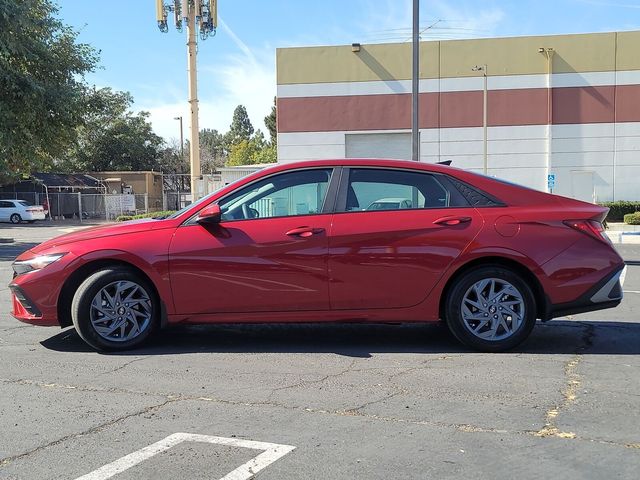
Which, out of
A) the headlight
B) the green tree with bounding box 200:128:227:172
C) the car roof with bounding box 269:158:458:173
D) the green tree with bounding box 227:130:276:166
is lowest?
the headlight

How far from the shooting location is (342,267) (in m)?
5.33

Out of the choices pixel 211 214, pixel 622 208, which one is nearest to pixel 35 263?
pixel 211 214

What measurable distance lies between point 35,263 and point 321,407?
120 inches

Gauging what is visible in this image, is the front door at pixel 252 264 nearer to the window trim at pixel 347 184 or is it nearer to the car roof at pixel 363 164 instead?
the window trim at pixel 347 184

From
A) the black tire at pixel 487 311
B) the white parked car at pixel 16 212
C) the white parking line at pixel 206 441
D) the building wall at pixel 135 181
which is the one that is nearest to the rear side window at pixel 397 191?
the black tire at pixel 487 311

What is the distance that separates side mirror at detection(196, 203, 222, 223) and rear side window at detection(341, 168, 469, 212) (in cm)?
112

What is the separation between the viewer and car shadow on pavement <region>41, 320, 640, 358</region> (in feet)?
18.4

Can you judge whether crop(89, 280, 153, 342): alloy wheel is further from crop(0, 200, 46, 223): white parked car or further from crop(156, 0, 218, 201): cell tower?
crop(0, 200, 46, 223): white parked car

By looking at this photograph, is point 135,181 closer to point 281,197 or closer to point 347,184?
point 281,197

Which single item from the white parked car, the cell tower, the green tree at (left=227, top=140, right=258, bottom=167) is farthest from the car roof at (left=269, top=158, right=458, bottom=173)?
the green tree at (left=227, top=140, right=258, bottom=167)

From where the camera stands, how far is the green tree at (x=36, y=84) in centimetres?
1855

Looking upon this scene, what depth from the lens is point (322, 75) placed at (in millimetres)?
31641

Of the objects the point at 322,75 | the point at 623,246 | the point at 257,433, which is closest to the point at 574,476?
the point at 257,433

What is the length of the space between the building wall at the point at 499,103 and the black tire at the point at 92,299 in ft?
89.3
